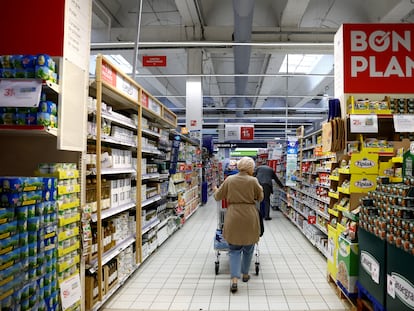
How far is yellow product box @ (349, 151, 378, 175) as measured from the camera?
4.01m

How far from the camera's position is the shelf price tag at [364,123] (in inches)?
169

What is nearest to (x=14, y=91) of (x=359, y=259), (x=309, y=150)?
(x=359, y=259)

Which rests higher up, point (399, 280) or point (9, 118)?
point (9, 118)

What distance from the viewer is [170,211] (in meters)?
7.96

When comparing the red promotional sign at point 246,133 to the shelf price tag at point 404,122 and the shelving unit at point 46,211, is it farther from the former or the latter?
the shelving unit at point 46,211

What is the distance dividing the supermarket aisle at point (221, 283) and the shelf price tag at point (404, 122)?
7.51 feet

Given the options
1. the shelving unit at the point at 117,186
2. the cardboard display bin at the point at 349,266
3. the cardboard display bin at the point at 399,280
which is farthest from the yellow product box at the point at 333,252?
the shelving unit at the point at 117,186

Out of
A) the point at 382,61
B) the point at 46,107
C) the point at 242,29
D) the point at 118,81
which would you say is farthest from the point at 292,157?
the point at 46,107

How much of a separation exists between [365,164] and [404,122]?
828 mm

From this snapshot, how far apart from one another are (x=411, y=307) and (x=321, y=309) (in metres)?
1.60

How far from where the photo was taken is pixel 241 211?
4.41m

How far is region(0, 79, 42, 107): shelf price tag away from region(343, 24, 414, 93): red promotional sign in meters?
3.98

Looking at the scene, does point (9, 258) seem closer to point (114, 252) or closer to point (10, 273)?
point (10, 273)

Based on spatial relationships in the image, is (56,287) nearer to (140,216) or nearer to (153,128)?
(140,216)
